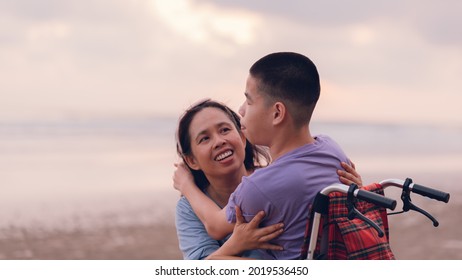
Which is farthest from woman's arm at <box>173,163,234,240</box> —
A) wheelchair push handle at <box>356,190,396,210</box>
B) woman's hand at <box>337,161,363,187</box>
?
wheelchair push handle at <box>356,190,396,210</box>

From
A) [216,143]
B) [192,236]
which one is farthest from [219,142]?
[192,236]

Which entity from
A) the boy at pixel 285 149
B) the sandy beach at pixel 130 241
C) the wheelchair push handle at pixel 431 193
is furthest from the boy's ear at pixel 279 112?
the sandy beach at pixel 130 241

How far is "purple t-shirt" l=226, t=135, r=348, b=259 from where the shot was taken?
8.66ft

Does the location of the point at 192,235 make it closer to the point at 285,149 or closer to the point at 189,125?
the point at 189,125

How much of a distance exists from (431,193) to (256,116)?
0.70 metres

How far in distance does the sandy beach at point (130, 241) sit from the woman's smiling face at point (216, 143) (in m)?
4.22

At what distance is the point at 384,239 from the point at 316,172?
1.10ft

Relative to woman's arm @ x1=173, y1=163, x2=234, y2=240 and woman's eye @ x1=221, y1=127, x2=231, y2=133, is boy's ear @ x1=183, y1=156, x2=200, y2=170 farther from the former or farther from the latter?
woman's eye @ x1=221, y1=127, x2=231, y2=133

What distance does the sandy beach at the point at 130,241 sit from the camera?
7434 millimetres

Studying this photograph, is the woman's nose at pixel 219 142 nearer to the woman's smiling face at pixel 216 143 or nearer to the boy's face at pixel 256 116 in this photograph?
the woman's smiling face at pixel 216 143
